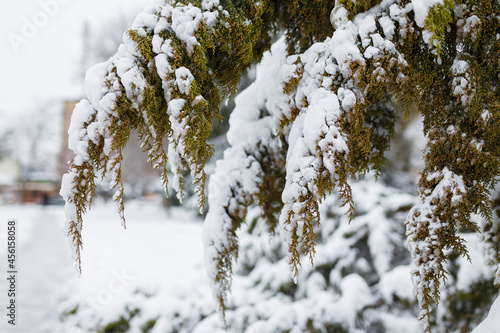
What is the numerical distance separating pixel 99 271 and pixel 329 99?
7.41 m

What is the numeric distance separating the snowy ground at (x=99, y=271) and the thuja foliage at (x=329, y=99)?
3583 mm

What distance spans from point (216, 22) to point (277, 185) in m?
1.29

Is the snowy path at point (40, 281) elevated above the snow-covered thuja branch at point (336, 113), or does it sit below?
above

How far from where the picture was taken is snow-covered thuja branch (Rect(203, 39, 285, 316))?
244cm

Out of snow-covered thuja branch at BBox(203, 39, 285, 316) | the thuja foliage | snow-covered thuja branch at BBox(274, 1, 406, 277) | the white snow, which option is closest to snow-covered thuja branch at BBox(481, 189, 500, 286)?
the white snow

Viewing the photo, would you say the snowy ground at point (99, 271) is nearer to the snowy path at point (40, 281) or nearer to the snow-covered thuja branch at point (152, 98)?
the snowy path at point (40, 281)

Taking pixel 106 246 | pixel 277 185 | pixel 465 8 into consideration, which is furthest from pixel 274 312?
pixel 106 246

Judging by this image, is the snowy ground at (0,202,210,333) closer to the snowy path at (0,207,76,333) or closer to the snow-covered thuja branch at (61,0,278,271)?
the snowy path at (0,207,76,333)

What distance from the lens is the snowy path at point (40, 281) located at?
5.37 m

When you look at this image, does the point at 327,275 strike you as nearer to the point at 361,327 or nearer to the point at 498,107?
the point at 361,327

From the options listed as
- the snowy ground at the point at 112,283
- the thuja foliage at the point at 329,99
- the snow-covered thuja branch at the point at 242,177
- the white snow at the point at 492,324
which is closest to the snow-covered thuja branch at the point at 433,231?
the thuja foliage at the point at 329,99

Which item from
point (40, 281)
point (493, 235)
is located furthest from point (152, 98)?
point (40, 281)

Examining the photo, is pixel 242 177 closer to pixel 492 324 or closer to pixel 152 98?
pixel 152 98

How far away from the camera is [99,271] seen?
24.7ft
